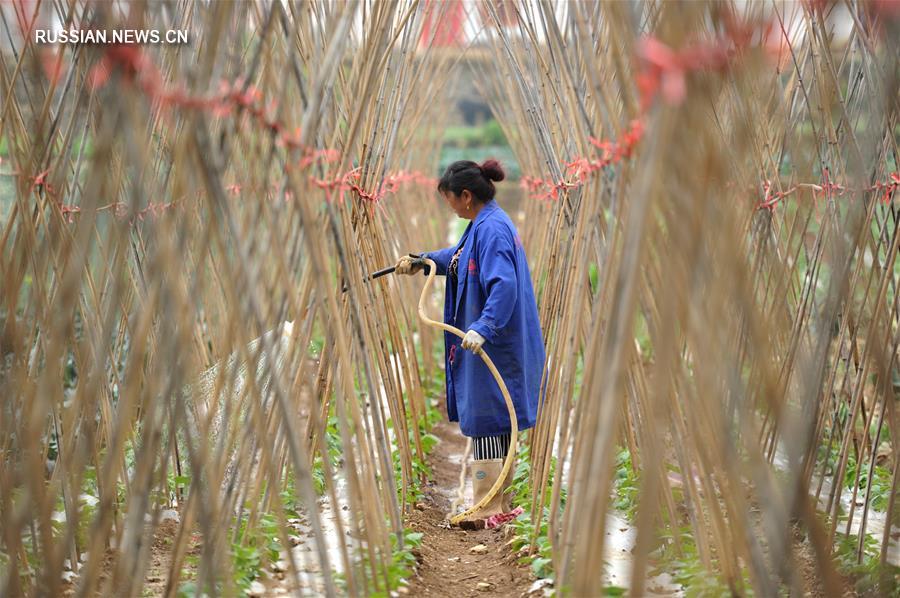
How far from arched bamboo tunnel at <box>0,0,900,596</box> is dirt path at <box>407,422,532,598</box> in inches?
5.5

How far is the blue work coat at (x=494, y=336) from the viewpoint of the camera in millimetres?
3529

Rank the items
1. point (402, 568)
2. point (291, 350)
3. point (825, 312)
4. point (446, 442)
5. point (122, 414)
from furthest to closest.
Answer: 1. point (446, 442)
2. point (402, 568)
3. point (291, 350)
4. point (825, 312)
5. point (122, 414)

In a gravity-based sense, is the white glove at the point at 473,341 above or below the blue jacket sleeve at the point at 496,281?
below

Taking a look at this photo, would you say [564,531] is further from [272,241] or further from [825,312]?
[272,241]

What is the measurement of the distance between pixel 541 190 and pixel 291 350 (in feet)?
13.8

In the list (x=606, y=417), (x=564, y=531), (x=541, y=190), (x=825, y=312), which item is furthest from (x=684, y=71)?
(x=541, y=190)

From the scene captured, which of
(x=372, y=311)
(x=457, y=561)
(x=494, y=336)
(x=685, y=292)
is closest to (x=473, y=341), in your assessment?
(x=494, y=336)

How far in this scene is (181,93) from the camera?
1962 millimetres

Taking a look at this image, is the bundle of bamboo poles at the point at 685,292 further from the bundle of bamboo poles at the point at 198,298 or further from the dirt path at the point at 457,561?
the bundle of bamboo poles at the point at 198,298

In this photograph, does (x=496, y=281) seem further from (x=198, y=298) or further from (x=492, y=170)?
(x=198, y=298)

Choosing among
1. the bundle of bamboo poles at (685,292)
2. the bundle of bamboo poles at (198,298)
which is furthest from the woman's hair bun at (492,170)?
the bundle of bamboo poles at (198,298)

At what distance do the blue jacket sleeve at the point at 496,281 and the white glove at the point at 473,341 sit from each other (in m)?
0.02

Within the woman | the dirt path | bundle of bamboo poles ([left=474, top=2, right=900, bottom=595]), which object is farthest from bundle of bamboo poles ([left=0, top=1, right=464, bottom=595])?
bundle of bamboo poles ([left=474, top=2, right=900, bottom=595])

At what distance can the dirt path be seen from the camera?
2906mm
